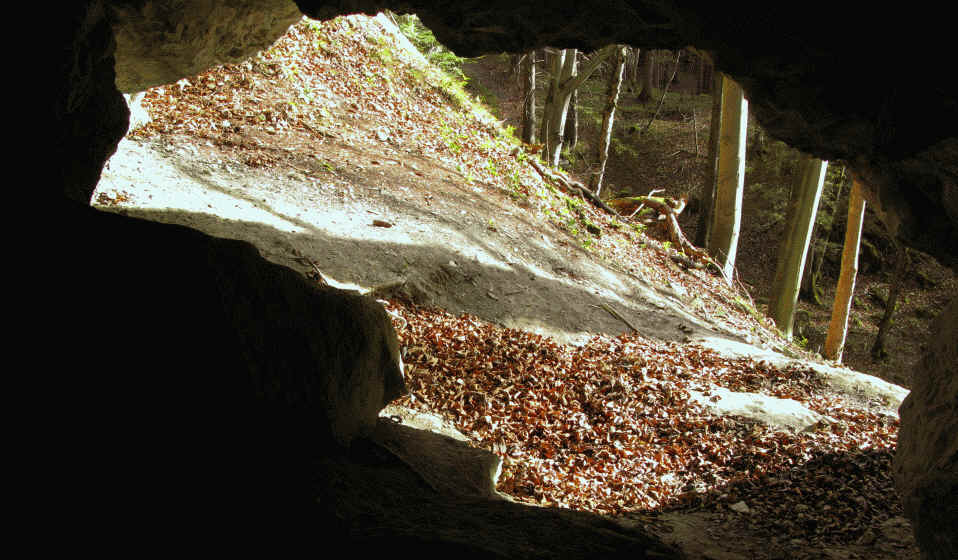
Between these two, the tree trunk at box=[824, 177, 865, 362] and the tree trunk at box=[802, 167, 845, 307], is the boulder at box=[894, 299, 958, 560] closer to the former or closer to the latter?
the tree trunk at box=[824, 177, 865, 362]

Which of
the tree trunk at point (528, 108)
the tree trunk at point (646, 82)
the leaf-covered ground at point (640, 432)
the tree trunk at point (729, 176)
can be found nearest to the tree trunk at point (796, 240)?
the tree trunk at point (729, 176)

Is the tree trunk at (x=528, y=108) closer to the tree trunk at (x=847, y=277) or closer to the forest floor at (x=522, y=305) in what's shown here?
the forest floor at (x=522, y=305)

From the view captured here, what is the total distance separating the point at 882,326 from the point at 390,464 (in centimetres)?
1814

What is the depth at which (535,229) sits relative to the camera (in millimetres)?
12375

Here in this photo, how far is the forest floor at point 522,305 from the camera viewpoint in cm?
536

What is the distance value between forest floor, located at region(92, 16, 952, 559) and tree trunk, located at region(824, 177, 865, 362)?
169cm

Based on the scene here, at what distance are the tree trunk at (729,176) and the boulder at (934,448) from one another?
11.4m

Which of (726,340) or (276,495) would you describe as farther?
(726,340)

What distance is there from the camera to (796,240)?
44.3 ft

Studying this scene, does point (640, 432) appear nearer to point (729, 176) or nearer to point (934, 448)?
point (934, 448)

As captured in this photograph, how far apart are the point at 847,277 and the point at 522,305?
8612 millimetres

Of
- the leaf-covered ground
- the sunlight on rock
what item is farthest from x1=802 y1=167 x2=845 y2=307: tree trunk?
the sunlight on rock

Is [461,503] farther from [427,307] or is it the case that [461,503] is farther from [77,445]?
[427,307]

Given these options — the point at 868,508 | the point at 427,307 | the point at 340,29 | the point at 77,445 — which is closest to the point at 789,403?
the point at 868,508
